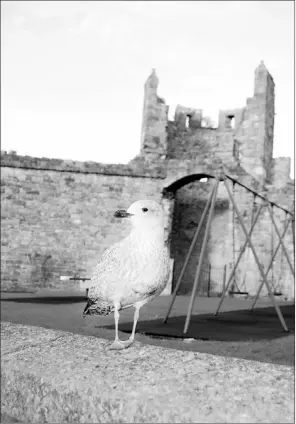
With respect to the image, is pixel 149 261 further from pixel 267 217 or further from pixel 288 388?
pixel 267 217

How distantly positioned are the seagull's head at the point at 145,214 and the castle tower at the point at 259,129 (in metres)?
24.7

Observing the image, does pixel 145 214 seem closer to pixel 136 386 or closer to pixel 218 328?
pixel 136 386

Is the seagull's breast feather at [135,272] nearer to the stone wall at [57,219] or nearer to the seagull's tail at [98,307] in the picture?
the seagull's tail at [98,307]

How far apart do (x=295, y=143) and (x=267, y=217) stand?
51.3ft

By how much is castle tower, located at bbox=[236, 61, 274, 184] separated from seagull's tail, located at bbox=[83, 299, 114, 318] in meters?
24.6

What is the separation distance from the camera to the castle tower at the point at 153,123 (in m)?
25.4

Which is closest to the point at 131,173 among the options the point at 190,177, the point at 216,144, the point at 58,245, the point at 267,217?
the point at 190,177

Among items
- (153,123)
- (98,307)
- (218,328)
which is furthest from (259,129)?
(98,307)

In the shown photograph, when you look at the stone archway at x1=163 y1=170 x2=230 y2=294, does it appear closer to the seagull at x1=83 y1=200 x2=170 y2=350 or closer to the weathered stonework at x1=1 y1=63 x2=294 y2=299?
the weathered stonework at x1=1 y1=63 x2=294 y2=299

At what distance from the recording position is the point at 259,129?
1047 inches

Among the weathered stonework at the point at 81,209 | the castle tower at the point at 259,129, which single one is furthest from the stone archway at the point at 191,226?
the castle tower at the point at 259,129

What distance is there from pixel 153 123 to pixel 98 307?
2424 cm

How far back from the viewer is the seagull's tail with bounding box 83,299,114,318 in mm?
1994

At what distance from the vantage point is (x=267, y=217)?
55.4 ft
